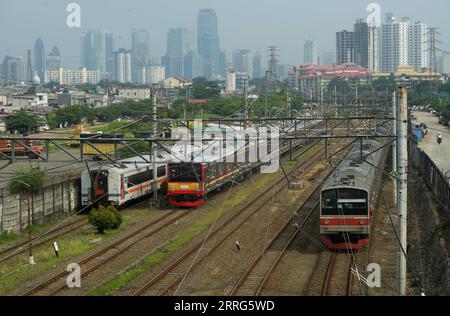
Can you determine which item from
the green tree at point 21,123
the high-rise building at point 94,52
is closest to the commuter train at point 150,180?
the green tree at point 21,123

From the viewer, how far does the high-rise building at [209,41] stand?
445 ft

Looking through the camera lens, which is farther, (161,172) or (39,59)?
(39,59)

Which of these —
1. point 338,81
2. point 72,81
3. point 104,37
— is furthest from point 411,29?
point 72,81

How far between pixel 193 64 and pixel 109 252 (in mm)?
124623

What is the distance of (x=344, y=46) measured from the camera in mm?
109125

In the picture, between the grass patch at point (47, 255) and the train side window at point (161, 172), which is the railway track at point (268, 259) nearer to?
the grass patch at point (47, 255)

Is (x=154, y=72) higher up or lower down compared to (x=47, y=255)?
higher up

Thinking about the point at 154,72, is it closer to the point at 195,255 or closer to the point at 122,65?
the point at 122,65

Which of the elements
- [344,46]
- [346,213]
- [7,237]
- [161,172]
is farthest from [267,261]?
[344,46]

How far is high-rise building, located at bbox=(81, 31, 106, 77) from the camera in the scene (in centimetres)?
15012

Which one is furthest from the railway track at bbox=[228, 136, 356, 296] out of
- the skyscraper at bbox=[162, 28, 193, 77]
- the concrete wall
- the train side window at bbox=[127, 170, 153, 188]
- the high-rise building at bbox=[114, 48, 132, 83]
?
the high-rise building at bbox=[114, 48, 132, 83]

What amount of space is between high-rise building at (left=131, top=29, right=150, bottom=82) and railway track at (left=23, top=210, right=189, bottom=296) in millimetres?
115974

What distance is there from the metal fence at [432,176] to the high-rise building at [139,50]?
107 m

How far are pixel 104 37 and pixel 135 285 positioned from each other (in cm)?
14560
